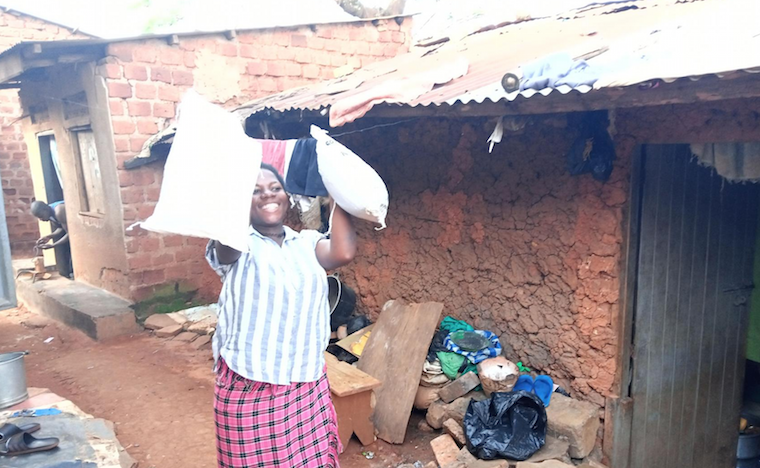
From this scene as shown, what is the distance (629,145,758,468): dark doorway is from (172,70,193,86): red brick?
5.13 m

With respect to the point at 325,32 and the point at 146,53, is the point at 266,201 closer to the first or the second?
the point at 146,53

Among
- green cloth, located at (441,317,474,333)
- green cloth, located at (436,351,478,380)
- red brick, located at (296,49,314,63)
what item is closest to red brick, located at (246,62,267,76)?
red brick, located at (296,49,314,63)

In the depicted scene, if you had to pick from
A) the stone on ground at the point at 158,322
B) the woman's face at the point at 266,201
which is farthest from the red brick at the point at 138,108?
the woman's face at the point at 266,201

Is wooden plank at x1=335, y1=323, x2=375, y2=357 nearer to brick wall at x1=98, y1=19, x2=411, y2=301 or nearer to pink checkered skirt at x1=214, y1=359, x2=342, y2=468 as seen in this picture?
pink checkered skirt at x1=214, y1=359, x2=342, y2=468

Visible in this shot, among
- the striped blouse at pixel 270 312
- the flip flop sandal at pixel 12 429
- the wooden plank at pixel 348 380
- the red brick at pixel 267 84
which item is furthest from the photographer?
the red brick at pixel 267 84

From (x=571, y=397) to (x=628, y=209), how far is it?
4.30 ft

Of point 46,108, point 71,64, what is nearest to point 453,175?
point 71,64

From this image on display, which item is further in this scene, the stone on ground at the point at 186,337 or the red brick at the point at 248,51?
the red brick at the point at 248,51

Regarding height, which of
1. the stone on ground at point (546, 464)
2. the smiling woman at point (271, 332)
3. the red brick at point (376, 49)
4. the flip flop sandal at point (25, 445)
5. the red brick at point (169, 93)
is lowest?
the stone on ground at point (546, 464)

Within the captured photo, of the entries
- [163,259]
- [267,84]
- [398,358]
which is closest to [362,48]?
[267,84]

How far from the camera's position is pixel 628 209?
11.4 feet

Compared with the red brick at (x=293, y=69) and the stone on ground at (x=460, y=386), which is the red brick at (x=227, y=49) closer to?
the red brick at (x=293, y=69)

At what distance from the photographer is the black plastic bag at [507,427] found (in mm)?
3512

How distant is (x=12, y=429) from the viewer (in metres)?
2.62
